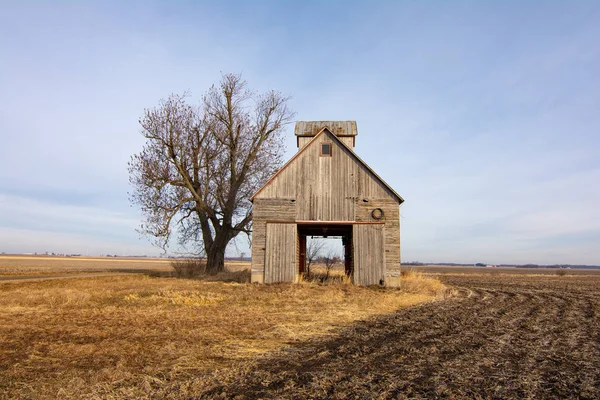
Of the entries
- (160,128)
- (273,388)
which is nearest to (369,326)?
(273,388)

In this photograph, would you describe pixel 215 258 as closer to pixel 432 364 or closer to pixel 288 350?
pixel 288 350

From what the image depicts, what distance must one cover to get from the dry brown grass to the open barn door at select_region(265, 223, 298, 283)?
2.68 metres

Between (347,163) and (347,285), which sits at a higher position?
(347,163)

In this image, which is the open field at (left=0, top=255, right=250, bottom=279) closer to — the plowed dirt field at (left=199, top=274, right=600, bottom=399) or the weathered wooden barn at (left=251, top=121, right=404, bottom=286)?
the weathered wooden barn at (left=251, top=121, right=404, bottom=286)

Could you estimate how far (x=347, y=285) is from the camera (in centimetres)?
1925

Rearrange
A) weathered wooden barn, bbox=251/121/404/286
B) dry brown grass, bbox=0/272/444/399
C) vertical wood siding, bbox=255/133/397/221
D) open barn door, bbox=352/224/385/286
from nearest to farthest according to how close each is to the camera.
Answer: dry brown grass, bbox=0/272/444/399
open barn door, bbox=352/224/385/286
weathered wooden barn, bbox=251/121/404/286
vertical wood siding, bbox=255/133/397/221

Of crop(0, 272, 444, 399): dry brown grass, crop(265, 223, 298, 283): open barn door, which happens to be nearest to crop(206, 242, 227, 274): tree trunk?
crop(265, 223, 298, 283): open barn door

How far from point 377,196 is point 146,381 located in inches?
644

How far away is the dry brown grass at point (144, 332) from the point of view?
5566 mm

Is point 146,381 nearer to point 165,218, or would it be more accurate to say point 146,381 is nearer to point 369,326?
point 369,326

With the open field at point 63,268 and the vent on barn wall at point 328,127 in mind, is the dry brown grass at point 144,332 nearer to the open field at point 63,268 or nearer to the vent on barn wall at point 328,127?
the vent on barn wall at point 328,127

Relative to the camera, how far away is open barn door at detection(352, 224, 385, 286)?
19.7 metres

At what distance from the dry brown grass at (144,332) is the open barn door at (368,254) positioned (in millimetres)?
2631

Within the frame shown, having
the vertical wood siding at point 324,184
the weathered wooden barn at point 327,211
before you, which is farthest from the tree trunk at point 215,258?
the vertical wood siding at point 324,184
